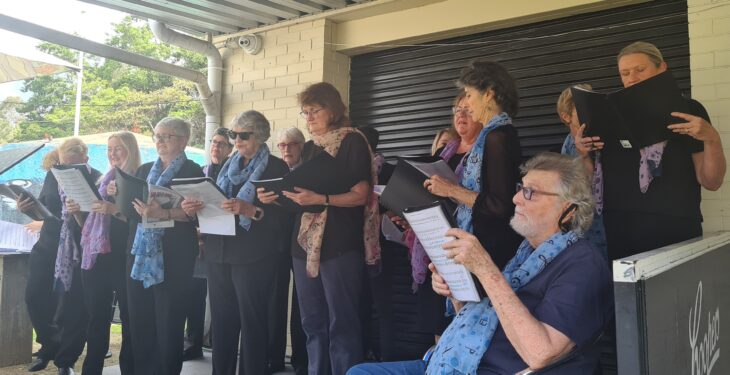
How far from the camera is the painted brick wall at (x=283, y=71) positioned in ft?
18.6

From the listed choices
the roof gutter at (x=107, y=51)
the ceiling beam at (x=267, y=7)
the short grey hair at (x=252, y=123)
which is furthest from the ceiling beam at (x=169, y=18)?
the short grey hair at (x=252, y=123)

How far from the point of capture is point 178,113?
26125mm

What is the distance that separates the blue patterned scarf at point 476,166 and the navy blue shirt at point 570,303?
828mm

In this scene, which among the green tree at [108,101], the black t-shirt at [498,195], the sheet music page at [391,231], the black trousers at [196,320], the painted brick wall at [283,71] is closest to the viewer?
the black t-shirt at [498,195]

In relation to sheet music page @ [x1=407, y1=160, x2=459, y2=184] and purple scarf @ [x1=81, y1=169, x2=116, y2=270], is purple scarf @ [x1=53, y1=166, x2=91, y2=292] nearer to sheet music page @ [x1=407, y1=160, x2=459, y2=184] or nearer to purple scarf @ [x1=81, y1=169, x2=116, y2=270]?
purple scarf @ [x1=81, y1=169, x2=116, y2=270]

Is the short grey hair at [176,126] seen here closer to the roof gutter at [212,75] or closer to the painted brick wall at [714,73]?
the roof gutter at [212,75]

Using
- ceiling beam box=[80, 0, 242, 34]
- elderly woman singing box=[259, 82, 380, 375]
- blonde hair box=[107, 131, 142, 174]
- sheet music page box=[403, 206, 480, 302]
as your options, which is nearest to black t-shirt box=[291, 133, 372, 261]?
elderly woman singing box=[259, 82, 380, 375]

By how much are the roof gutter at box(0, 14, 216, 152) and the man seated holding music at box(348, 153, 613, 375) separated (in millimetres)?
4220

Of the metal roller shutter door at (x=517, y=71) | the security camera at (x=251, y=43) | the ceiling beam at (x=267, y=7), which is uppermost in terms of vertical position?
the ceiling beam at (x=267, y=7)

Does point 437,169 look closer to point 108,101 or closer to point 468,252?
point 468,252

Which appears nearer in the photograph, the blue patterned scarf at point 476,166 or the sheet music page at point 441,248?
the sheet music page at point 441,248

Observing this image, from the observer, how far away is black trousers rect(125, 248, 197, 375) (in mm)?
3785

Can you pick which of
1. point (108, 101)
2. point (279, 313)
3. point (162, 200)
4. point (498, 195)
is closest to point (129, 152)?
point (162, 200)

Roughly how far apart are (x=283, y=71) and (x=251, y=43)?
50 centimetres
